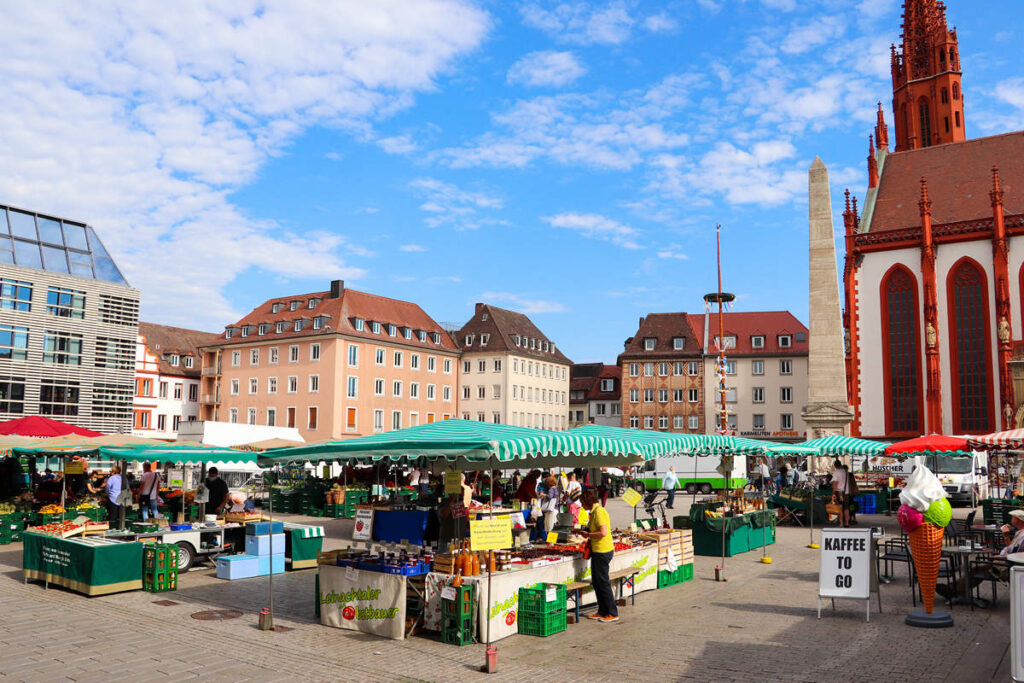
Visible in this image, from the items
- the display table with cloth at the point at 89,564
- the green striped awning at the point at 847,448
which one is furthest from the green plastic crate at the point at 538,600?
the green striped awning at the point at 847,448

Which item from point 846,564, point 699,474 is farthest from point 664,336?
point 846,564

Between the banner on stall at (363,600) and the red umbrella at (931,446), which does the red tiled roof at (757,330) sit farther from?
the banner on stall at (363,600)

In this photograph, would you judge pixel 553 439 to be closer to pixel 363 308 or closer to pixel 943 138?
pixel 363 308

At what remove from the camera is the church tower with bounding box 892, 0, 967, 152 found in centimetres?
6009

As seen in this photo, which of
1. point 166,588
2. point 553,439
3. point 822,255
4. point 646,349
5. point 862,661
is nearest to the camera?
point 862,661

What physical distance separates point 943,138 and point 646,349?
96.1ft

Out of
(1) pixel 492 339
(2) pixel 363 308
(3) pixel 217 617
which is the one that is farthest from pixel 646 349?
(3) pixel 217 617

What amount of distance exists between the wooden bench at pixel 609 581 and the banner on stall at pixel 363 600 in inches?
90.0

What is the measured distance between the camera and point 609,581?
37.3 ft

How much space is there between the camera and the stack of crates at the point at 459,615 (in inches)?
387

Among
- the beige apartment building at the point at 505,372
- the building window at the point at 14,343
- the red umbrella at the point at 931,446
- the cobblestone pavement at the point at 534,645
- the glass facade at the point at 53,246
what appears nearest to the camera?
the cobblestone pavement at the point at 534,645

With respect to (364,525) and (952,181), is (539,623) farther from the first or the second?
(952,181)

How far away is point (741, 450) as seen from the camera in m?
19.5

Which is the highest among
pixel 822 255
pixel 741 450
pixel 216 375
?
pixel 822 255
